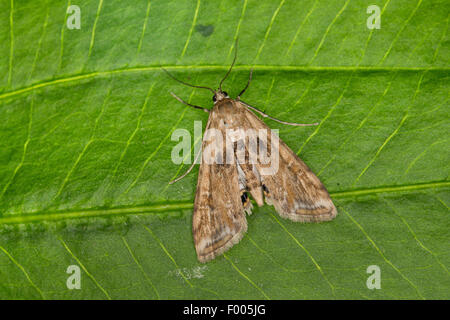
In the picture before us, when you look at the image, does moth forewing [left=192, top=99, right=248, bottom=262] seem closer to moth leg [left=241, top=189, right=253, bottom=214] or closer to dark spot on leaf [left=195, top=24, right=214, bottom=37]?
moth leg [left=241, top=189, right=253, bottom=214]

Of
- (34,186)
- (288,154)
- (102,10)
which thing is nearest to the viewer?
(102,10)

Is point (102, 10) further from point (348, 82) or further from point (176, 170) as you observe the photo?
point (348, 82)

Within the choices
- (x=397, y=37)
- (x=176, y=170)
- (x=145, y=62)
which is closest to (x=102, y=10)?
(x=145, y=62)

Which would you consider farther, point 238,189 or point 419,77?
point 238,189

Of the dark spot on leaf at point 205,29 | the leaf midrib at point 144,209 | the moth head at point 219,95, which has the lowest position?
the leaf midrib at point 144,209

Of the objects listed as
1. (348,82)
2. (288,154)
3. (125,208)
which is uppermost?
(348,82)

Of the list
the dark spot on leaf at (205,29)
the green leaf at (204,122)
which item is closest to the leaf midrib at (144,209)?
the green leaf at (204,122)

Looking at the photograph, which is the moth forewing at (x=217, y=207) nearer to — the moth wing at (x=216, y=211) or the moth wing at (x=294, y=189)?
the moth wing at (x=216, y=211)
